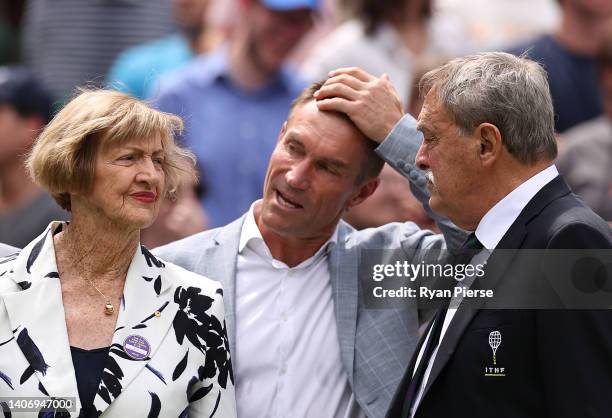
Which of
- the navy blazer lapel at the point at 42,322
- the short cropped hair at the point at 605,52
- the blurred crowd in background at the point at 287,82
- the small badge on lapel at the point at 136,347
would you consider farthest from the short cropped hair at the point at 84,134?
the short cropped hair at the point at 605,52

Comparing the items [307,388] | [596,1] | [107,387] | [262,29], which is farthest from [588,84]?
[107,387]

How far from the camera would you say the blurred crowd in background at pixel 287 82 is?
21.9 ft

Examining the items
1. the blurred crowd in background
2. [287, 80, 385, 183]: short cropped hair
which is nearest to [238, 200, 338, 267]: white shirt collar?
[287, 80, 385, 183]: short cropped hair

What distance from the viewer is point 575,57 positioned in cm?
749

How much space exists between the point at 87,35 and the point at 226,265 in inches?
177

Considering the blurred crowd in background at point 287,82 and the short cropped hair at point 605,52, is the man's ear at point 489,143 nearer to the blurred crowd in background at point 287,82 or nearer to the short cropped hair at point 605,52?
the blurred crowd in background at point 287,82

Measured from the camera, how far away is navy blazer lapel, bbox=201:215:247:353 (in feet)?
14.9

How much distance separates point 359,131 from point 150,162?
89 centimetres

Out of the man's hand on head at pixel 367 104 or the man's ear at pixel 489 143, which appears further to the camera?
the man's hand on head at pixel 367 104

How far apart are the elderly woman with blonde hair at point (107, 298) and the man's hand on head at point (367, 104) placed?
68 cm

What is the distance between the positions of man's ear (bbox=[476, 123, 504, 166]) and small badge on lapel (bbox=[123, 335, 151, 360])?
1.24 m

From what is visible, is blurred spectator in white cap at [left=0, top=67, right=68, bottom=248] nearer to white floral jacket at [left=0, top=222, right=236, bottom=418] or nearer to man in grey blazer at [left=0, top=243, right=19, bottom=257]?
man in grey blazer at [left=0, top=243, right=19, bottom=257]

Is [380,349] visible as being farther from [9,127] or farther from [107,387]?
[9,127]

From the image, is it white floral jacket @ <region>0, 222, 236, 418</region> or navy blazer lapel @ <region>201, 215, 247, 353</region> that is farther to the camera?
navy blazer lapel @ <region>201, 215, 247, 353</region>
